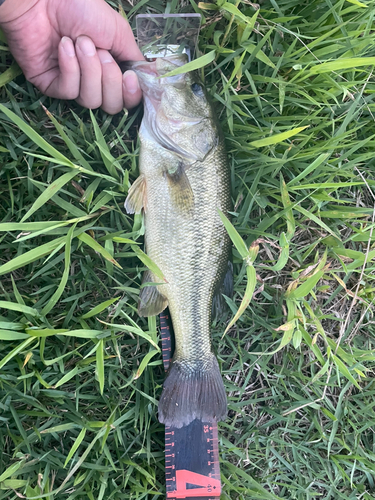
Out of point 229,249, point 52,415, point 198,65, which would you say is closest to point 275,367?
point 229,249

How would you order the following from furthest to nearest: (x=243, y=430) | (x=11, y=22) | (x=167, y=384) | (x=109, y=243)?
(x=243, y=430) → (x=167, y=384) → (x=109, y=243) → (x=11, y=22)

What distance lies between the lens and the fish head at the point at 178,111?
1799 mm

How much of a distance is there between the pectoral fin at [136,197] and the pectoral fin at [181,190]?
0.15 meters

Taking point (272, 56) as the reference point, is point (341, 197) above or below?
below

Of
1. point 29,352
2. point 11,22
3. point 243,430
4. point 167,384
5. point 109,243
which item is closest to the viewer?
point 11,22

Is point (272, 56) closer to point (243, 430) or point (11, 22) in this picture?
point (11, 22)

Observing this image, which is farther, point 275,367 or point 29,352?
point 275,367

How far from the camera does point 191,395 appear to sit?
193 centimetres

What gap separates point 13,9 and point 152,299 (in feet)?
5.06

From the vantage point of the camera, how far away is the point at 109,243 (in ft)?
5.90

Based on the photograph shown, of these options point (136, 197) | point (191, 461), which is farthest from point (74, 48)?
point (191, 461)

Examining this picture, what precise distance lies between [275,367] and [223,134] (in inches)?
59.0

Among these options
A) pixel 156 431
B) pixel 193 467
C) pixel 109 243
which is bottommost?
pixel 193 467

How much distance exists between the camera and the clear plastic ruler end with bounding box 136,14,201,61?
1902 millimetres
